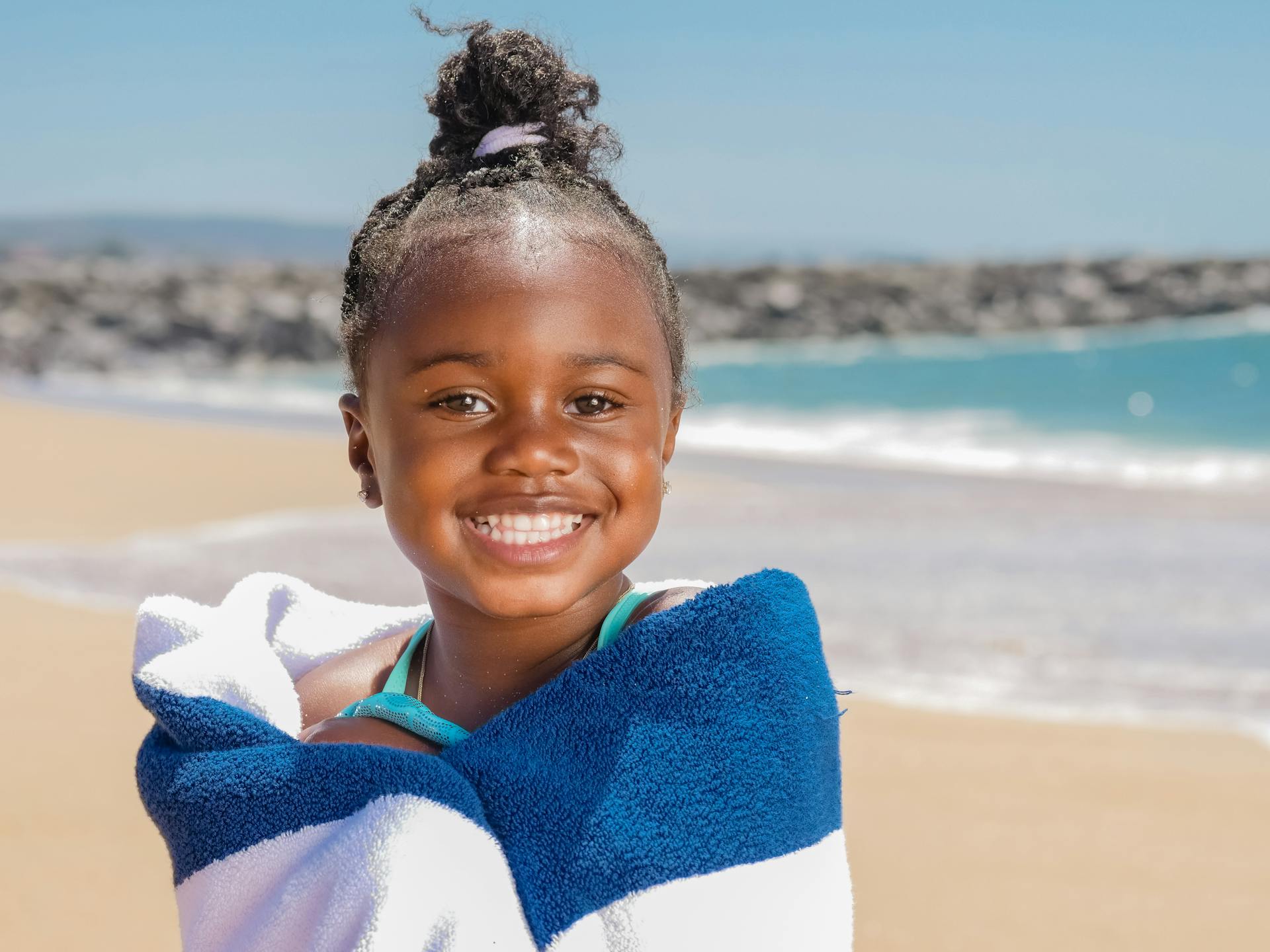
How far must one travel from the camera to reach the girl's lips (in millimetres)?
1428

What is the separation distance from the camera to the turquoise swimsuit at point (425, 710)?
56.9 inches

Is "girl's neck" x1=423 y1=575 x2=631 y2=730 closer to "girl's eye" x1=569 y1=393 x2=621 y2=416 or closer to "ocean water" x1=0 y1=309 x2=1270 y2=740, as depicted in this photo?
"girl's eye" x1=569 y1=393 x2=621 y2=416

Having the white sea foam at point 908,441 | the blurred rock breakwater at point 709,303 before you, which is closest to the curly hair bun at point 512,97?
the white sea foam at point 908,441

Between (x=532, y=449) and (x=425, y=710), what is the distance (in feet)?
0.97

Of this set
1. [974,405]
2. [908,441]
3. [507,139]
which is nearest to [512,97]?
[507,139]

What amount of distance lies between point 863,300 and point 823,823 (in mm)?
32074

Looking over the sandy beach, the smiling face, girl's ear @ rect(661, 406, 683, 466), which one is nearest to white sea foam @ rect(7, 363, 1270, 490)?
the sandy beach

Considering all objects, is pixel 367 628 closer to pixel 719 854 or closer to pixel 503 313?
pixel 503 313

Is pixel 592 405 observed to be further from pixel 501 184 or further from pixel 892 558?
pixel 892 558

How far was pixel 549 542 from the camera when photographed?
4.70 ft

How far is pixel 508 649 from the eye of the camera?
155 cm

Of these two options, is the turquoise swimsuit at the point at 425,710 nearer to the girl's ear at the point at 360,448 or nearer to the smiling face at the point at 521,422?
the smiling face at the point at 521,422

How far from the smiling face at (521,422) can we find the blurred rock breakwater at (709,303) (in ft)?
62.9

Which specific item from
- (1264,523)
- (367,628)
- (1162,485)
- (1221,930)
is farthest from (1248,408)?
(367,628)
